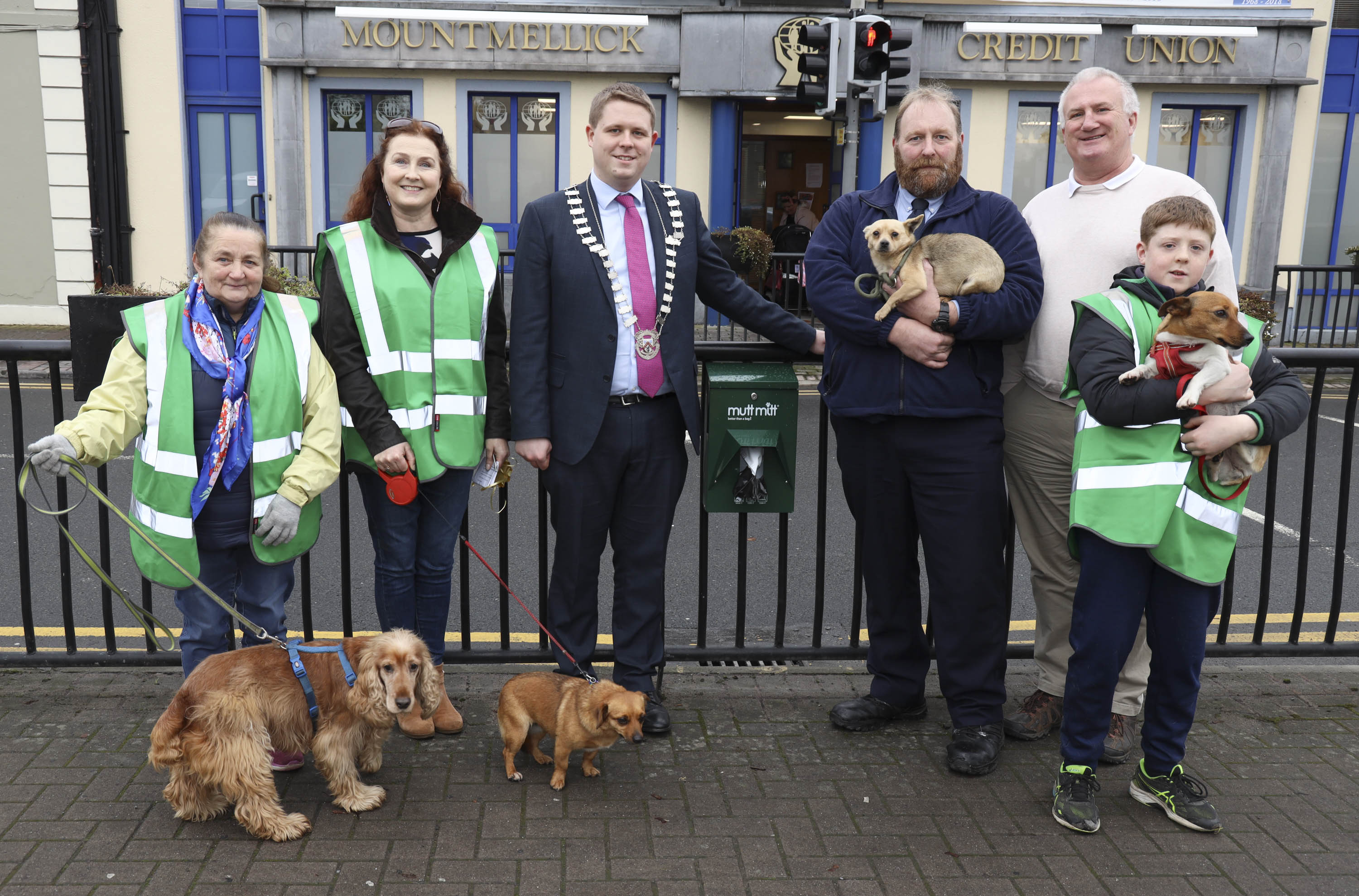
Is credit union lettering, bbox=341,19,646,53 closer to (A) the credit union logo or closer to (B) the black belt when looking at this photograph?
(A) the credit union logo

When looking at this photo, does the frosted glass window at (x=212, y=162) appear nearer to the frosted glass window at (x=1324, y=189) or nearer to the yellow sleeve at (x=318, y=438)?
the yellow sleeve at (x=318, y=438)

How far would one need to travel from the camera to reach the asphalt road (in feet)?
18.7

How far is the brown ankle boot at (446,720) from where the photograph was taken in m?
3.98

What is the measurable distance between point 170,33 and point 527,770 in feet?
55.1

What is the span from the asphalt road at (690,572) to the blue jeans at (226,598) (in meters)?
1.06

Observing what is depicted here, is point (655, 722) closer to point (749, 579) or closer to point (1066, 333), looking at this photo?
point (1066, 333)

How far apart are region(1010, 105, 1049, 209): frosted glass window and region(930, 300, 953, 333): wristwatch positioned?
604 inches

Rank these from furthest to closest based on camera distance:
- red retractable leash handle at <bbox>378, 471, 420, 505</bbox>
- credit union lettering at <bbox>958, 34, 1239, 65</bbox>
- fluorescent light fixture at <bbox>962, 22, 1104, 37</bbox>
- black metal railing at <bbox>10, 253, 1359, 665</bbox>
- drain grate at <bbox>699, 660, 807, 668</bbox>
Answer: credit union lettering at <bbox>958, 34, 1239, 65</bbox>, fluorescent light fixture at <bbox>962, 22, 1104, 37</bbox>, drain grate at <bbox>699, 660, 807, 668</bbox>, black metal railing at <bbox>10, 253, 1359, 665</bbox>, red retractable leash handle at <bbox>378, 471, 420, 505</bbox>

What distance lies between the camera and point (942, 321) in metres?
3.63

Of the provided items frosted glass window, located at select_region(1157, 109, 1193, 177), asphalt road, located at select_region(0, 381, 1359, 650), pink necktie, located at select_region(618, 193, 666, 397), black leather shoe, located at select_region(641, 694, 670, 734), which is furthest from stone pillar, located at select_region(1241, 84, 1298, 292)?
black leather shoe, located at select_region(641, 694, 670, 734)

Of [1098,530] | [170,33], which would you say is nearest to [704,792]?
[1098,530]

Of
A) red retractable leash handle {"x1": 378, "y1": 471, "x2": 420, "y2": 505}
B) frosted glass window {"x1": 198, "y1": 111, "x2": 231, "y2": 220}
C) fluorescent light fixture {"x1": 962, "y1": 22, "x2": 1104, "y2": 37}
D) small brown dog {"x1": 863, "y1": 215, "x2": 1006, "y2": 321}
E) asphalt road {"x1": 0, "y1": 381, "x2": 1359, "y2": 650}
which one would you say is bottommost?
asphalt road {"x1": 0, "y1": 381, "x2": 1359, "y2": 650}

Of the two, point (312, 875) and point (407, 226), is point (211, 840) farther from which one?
point (407, 226)

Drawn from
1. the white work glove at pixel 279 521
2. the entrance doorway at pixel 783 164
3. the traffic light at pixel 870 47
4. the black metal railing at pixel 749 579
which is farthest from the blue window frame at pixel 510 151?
the white work glove at pixel 279 521
